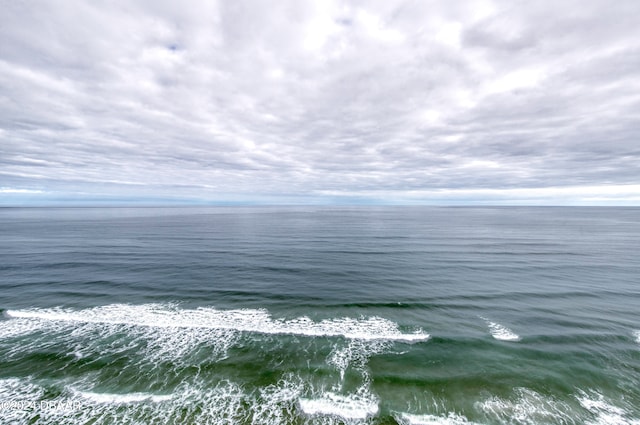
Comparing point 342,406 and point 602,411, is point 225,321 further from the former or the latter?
point 602,411

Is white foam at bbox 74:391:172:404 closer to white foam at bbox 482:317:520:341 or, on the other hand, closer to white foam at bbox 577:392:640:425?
white foam at bbox 577:392:640:425

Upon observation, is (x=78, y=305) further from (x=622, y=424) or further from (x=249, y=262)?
(x=622, y=424)

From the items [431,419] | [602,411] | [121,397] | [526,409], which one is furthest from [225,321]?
[602,411]

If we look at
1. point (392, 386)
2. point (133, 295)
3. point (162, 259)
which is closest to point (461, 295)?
point (392, 386)

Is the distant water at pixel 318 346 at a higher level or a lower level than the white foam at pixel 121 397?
higher

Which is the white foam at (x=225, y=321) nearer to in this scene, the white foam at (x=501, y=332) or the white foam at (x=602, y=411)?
the white foam at (x=501, y=332)

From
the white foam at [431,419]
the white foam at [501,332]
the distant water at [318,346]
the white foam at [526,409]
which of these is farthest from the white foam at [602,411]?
the white foam at [431,419]
